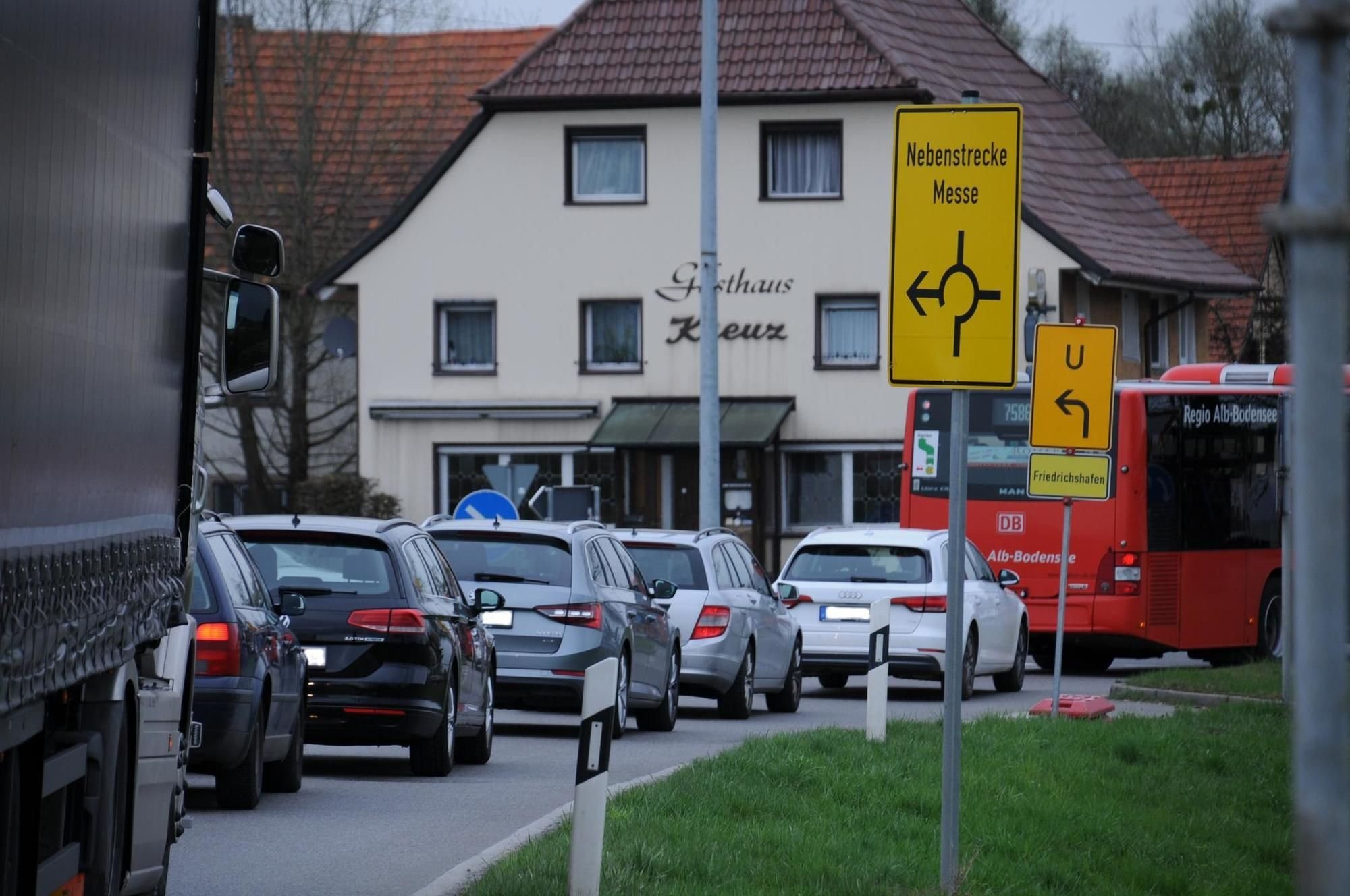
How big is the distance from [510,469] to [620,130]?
630 cm

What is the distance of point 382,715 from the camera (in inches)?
558

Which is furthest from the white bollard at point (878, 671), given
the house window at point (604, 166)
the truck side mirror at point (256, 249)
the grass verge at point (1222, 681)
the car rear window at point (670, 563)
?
the house window at point (604, 166)

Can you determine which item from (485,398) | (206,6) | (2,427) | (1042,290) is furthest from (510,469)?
(2,427)

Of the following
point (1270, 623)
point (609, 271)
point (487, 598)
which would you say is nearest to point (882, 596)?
point (487, 598)

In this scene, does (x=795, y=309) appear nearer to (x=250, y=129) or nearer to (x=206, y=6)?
(x=250, y=129)

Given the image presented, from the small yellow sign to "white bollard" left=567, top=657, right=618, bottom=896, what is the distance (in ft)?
32.0

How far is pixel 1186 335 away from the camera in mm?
48094

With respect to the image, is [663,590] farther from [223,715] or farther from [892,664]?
[223,715]

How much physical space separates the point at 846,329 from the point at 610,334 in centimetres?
424

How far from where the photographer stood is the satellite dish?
143 feet

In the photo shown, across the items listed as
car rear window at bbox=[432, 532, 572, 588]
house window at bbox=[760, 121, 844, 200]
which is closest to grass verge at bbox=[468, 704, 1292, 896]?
car rear window at bbox=[432, 532, 572, 588]

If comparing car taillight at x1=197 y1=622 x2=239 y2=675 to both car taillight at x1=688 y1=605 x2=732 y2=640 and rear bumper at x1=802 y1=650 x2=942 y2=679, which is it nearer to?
car taillight at x1=688 y1=605 x2=732 y2=640

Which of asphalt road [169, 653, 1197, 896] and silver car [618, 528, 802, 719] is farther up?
silver car [618, 528, 802, 719]

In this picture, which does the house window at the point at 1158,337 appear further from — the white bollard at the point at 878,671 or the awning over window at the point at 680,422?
the white bollard at the point at 878,671
